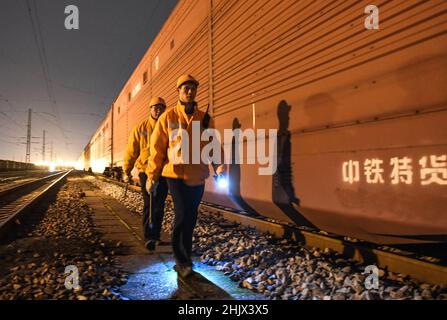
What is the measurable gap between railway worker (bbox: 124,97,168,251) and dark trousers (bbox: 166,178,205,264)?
1013 mm

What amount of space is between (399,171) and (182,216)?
6.44ft

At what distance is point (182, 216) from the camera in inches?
123

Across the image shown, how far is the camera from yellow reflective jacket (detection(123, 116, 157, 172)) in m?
4.57

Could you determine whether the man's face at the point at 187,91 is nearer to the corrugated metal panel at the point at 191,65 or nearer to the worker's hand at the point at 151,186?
the worker's hand at the point at 151,186

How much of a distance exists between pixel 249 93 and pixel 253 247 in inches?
95.0

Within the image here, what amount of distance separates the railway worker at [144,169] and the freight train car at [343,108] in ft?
4.94

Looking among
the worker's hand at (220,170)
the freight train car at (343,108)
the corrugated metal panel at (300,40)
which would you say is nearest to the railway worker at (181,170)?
the worker's hand at (220,170)

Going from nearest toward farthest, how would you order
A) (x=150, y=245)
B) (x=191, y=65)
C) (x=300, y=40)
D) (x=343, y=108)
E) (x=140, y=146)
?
(x=343, y=108) → (x=150, y=245) → (x=300, y=40) → (x=140, y=146) → (x=191, y=65)

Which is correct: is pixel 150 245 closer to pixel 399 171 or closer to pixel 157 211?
pixel 157 211

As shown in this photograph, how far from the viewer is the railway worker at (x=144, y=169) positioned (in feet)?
13.7

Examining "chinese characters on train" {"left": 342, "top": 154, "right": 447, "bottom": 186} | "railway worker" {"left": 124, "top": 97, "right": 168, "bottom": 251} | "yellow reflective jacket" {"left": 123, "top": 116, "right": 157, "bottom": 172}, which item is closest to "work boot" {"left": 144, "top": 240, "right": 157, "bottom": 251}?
"railway worker" {"left": 124, "top": 97, "right": 168, "bottom": 251}

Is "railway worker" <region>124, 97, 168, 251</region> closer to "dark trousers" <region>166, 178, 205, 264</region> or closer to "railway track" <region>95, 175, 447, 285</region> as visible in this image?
"dark trousers" <region>166, 178, 205, 264</region>

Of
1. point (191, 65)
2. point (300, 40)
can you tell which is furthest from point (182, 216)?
point (191, 65)
